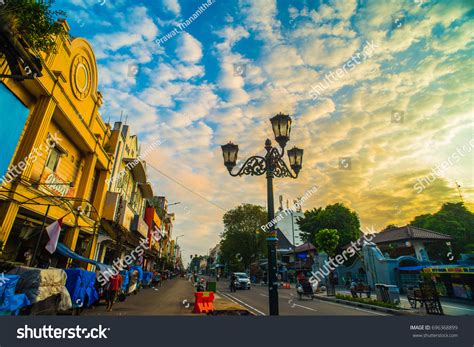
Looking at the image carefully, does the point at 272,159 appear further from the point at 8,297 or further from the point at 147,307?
the point at 147,307

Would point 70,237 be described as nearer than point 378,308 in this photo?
Yes

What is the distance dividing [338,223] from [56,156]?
34.6 m

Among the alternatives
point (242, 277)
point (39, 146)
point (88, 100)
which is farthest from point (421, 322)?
point (242, 277)

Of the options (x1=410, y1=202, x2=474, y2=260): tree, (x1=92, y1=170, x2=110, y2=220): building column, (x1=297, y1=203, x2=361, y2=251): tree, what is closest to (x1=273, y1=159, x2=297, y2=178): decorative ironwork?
(x1=92, y1=170, x2=110, y2=220): building column

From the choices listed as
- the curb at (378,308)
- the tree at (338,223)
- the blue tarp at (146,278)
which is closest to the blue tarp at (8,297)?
the curb at (378,308)

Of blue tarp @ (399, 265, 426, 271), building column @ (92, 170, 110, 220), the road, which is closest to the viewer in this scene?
the road

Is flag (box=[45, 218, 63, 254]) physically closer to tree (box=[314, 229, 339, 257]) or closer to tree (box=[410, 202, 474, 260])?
tree (box=[314, 229, 339, 257])

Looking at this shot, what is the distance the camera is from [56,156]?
11.2 m

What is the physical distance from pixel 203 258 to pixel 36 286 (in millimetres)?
164655

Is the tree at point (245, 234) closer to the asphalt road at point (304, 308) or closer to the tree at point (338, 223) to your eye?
the tree at point (338, 223)

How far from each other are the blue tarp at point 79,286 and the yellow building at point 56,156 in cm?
203

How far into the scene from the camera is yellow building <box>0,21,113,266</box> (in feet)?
26.4

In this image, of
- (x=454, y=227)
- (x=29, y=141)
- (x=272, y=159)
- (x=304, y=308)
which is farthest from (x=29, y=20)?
(x=454, y=227)

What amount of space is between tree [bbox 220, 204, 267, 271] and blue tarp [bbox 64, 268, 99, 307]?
131 ft
